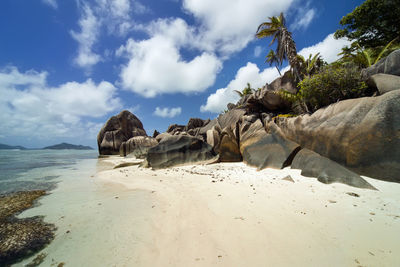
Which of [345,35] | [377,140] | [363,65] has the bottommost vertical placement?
[377,140]

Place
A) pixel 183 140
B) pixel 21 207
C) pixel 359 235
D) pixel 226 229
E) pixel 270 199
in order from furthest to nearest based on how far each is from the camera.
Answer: pixel 183 140
pixel 21 207
pixel 270 199
pixel 226 229
pixel 359 235

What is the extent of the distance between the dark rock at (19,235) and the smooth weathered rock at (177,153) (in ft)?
21.2

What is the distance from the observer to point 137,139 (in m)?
25.2

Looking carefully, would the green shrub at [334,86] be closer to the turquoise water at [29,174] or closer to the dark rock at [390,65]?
the dark rock at [390,65]

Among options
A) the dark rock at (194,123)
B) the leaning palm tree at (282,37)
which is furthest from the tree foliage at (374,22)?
the dark rock at (194,123)

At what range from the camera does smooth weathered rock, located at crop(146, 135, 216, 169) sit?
1035 centimetres

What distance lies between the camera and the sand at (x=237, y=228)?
2.00 m

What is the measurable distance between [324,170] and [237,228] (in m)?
4.23

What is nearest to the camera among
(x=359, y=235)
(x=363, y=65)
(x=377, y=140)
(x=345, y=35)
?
(x=359, y=235)

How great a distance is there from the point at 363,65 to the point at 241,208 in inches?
657

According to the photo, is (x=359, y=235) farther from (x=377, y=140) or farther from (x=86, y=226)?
(x=86, y=226)

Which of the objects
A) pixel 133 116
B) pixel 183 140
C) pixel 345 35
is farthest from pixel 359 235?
pixel 133 116

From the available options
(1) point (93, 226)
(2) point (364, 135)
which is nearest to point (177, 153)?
(1) point (93, 226)

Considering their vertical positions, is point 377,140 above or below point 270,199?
above
